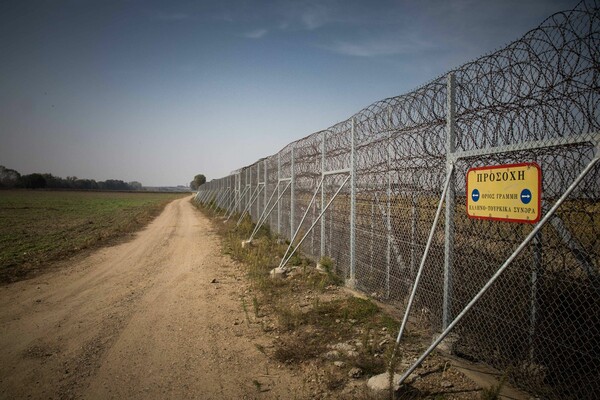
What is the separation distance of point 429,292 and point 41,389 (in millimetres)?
4550

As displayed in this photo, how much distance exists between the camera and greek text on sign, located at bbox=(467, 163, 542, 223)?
8.44 ft

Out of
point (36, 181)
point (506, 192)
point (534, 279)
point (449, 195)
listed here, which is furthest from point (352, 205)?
point (36, 181)

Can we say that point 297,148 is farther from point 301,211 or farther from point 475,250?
point 475,250

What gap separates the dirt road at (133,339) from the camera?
126 inches

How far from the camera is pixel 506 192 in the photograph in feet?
9.17

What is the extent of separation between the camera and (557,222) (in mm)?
2715

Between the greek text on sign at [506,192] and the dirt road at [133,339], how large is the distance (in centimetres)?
252

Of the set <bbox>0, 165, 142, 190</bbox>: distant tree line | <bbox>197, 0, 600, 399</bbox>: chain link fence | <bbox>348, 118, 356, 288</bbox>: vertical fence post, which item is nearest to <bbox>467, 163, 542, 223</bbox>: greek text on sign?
<bbox>197, 0, 600, 399</bbox>: chain link fence

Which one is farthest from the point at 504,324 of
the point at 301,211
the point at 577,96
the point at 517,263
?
the point at 301,211

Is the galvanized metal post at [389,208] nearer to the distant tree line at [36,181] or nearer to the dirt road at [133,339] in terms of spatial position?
the dirt road at [133,339]

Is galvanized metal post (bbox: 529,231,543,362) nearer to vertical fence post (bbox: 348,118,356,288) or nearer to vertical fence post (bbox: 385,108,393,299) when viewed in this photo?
vertical fence post (bbox: 385,108,393,299)

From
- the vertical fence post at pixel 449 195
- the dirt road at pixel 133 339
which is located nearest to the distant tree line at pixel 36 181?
the dirt road at pixel 133 339

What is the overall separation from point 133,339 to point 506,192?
4752mm

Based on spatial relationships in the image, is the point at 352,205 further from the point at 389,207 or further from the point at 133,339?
the point at 133,339
